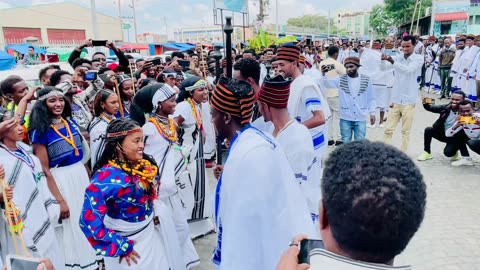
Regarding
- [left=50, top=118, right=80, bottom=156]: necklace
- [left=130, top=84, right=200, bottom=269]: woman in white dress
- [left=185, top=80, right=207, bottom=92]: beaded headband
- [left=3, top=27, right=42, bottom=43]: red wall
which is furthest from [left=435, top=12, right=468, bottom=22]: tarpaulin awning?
[left=3, top=27, right=42, bottom=43]: red wall

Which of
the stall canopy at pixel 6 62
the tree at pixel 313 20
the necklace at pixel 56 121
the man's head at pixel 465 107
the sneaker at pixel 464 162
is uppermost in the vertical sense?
the tree at pixel 313 20

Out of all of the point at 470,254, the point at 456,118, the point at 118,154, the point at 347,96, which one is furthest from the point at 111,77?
the point at 456,118

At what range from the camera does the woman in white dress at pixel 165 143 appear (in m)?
3.63

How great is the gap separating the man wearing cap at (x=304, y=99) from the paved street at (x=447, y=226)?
150 cm

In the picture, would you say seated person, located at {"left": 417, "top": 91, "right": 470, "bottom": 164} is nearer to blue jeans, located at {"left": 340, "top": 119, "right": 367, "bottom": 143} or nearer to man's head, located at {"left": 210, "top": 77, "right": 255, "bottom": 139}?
blue jeans, located at {"left": 340, "top": 119, "right": 367, "bottom": 143}

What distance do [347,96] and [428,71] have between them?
1128 cm

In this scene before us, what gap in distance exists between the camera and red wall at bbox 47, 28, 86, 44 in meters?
48.9

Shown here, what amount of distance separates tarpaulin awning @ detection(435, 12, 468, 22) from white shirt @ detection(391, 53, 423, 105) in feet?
104

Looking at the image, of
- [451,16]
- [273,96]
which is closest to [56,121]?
[273,96]

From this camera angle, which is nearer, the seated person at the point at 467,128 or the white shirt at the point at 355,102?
the seated person at the point at 467,128

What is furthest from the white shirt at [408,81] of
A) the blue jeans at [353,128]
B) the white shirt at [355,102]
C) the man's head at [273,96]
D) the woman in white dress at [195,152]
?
the man's head at [273,96]

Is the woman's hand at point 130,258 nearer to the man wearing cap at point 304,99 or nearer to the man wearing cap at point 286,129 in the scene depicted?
the man wearing cap at point 286,129

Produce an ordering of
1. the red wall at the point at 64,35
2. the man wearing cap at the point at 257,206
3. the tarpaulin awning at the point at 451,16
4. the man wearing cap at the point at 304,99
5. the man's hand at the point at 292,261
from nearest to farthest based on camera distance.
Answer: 1. the man's hand at the point at 292,261
2. the man wearing cap at the point at 257,206
3. the man wearing cap at the point at 304,99
4. the tarpaulin awning at the point at 451,16
5. the red wall at the point at 64,35

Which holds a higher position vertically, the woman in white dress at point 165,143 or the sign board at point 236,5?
the sign board at point 236,5
